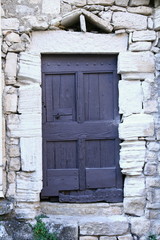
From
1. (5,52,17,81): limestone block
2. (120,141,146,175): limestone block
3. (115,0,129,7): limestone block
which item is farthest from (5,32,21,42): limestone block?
(120,141,146,175): limestone block

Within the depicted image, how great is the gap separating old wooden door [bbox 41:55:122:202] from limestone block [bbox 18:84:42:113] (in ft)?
0.67

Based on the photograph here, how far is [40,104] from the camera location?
420 cm

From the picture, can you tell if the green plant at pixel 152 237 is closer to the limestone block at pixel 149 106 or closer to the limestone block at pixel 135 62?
the limestone block at pixel 149 106

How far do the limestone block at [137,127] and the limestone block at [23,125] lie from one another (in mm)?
1003

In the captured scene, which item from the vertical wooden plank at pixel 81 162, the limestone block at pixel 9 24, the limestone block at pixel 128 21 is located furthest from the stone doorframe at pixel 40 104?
the vertical wooden plank at pixel 81 162

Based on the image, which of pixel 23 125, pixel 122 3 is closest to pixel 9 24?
pixel 23 125

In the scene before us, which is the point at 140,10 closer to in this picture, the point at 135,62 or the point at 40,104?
the point at 135,62

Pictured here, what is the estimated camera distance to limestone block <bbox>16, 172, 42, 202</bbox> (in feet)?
13.6

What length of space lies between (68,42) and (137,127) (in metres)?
1.28

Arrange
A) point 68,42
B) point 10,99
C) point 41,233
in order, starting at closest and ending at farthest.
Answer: point 41,233 < point 10,99 < point 68,42

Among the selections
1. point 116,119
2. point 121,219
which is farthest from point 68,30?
point 121,219

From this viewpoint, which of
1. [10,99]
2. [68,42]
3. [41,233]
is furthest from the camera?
[68,42]

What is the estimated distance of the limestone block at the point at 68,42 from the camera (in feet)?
14.0

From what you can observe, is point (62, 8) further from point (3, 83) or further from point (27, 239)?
point (27, 239)
